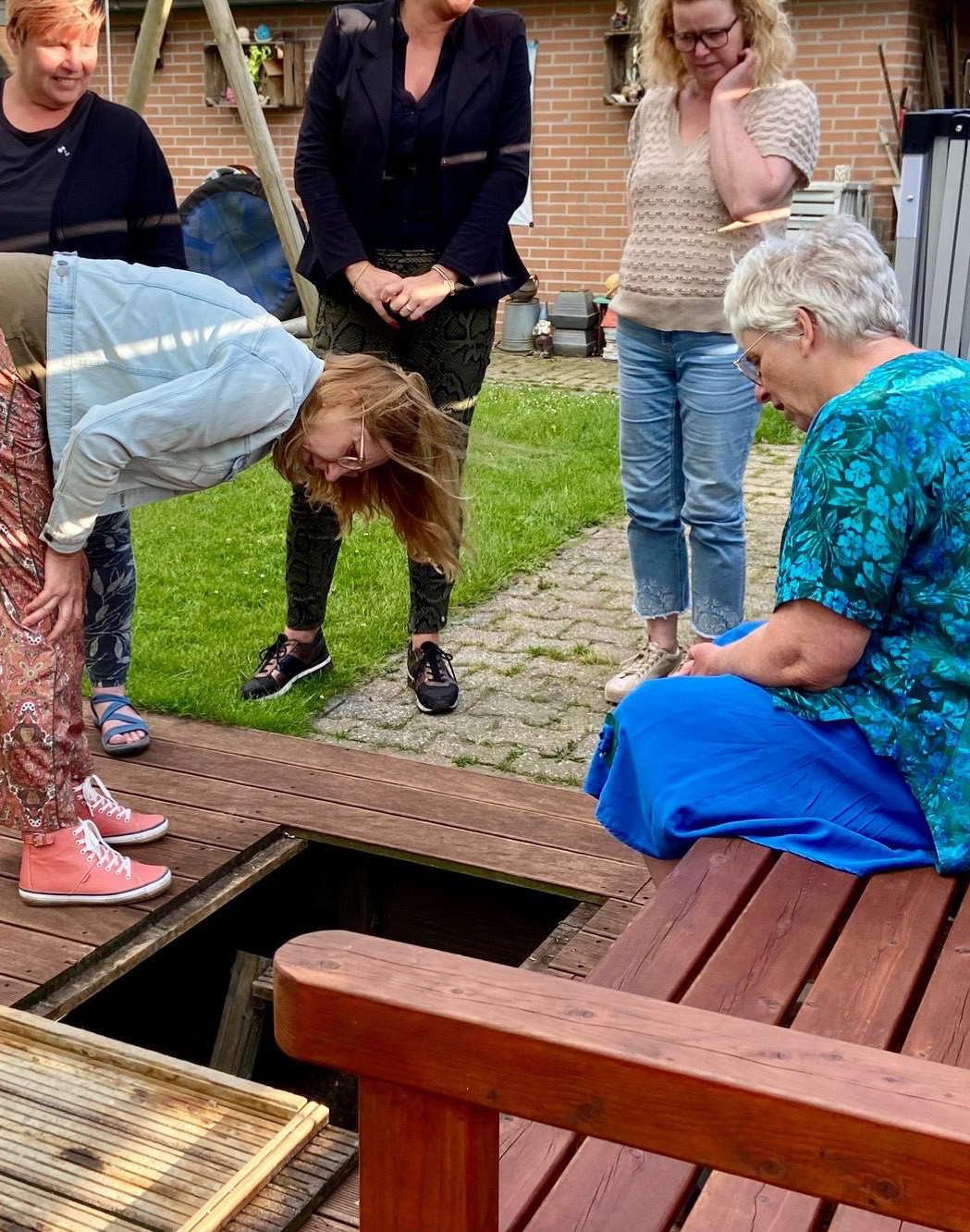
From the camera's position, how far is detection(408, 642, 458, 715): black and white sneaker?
401 centimetres

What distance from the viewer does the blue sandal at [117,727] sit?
353 cm

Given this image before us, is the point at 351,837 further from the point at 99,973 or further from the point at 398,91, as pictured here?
the point at 398,91

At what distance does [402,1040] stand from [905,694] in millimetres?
1171

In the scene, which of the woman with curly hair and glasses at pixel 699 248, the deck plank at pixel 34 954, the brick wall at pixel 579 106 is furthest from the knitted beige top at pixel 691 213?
the brick wall at pixel 579 106

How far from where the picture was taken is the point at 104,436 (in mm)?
2486

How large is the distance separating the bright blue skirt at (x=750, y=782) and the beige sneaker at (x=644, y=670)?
1.57 m

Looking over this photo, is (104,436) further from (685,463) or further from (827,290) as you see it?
(685,463)

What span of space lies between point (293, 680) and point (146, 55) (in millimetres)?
3012

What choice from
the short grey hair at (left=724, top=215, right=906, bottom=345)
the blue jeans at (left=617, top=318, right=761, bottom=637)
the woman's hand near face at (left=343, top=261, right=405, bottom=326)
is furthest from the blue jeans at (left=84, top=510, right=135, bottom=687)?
the short grey hair at (left=724, top=215, right=906, bottom=345)

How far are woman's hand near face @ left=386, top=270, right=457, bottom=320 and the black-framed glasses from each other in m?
0.82

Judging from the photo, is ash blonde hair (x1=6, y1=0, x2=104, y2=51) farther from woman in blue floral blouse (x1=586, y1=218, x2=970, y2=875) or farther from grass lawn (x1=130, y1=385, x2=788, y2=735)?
woman in blue floral blouse (x1=586, y1=218, x2=970, y2=875)

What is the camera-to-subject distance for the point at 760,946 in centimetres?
198

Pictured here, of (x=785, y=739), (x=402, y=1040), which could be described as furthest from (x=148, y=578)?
(x=402, y=1040)

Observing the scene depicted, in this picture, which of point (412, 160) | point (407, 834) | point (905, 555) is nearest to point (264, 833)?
point (407, 834)
